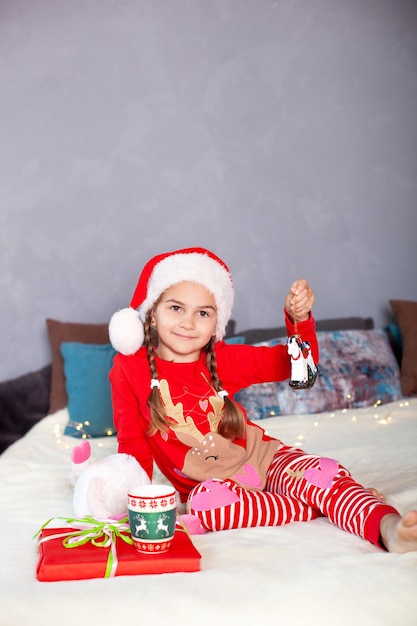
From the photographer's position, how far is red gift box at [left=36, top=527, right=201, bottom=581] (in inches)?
45.9

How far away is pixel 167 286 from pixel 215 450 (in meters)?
0.43

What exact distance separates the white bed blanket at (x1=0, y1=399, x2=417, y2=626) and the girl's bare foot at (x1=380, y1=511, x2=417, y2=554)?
0.03m

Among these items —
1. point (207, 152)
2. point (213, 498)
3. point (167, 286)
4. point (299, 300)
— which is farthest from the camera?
point (207, 152)

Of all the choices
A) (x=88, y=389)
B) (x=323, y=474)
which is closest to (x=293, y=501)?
(x=323, y=474)

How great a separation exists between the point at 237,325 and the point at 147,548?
1.87 m

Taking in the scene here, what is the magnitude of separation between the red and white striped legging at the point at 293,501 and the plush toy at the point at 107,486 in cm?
15

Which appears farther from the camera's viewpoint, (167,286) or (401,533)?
(167,286)

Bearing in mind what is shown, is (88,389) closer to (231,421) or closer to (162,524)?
(231,421)

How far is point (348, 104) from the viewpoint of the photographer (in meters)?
3.21

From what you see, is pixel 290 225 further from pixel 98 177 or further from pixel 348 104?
pixel 98 177

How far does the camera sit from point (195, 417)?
1.76m

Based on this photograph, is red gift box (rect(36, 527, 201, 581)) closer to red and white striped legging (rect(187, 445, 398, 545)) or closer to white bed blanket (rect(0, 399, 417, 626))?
white bed blanket (rect(0, 399, 417, 626))

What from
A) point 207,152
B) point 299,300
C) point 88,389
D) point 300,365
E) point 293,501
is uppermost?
point 207,152

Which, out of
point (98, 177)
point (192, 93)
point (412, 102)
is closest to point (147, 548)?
point (98, 177)
